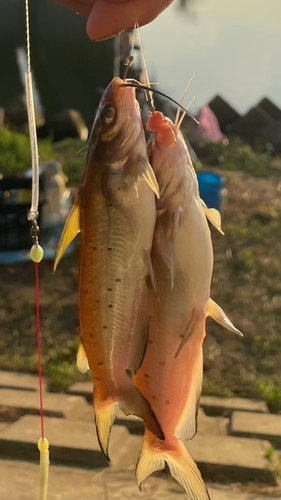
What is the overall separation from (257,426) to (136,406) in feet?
9.54

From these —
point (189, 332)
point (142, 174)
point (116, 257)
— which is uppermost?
point (142, 174)

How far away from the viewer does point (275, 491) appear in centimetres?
348

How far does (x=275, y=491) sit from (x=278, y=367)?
1.67m

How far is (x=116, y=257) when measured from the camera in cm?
152

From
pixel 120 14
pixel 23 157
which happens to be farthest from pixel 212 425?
pixel 23 157

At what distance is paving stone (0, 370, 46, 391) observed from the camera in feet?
15.6

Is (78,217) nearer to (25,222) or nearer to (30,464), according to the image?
(30,464)

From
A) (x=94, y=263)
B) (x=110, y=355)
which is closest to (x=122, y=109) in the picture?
(x=94, y=263)

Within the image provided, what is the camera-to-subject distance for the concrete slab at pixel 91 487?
11.2 feet

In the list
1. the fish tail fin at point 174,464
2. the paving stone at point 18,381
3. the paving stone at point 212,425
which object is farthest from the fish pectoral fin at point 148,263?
the paving stone at point 18,381

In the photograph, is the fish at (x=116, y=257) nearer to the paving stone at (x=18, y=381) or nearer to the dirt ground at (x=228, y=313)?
the dirt ground at (x=228, y=313)

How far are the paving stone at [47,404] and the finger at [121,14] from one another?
3.27 metres

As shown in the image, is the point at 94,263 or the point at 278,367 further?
the point at 278,367

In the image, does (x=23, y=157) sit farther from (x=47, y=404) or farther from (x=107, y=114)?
(x=107, y=114)
